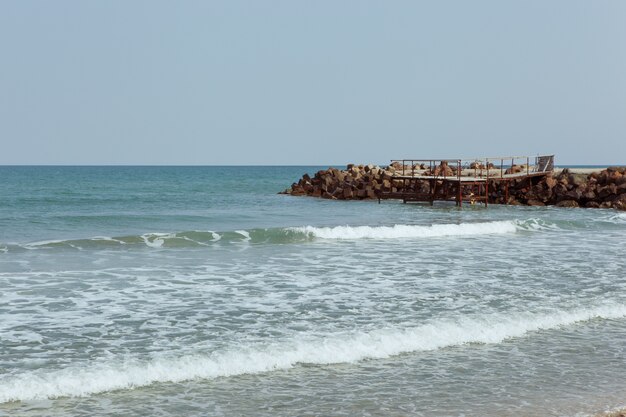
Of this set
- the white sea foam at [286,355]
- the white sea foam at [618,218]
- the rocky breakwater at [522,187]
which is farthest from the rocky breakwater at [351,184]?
the white sea foam at [286,355]

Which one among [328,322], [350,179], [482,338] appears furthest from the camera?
[350,179]

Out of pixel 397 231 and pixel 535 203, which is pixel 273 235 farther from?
pixel 535 203

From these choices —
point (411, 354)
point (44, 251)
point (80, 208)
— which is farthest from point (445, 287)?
point (80, 208)

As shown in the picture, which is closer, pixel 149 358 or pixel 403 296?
pixel 149 358

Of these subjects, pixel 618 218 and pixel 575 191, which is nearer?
pixel 618 218

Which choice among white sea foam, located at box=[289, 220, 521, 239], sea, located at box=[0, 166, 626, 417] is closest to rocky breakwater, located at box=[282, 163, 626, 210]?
white sea foam, located at box=[289, 220, 521, 239]

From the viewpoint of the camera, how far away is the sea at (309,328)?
7441 millimetres

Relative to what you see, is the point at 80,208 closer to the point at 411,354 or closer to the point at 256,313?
the point at 256,313

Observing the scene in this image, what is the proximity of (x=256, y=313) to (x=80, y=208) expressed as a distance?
31.8m

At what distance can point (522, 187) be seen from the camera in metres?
45.8

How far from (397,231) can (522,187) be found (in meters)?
22.9

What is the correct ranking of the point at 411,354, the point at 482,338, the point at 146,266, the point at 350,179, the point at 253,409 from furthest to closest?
the point at 350,179 → the point at 146,266 → the point at 482,338 → the point at 411,354 → the point at 253,409

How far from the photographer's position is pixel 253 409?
7086 millimetres

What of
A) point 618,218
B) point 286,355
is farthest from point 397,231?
point 286,355
